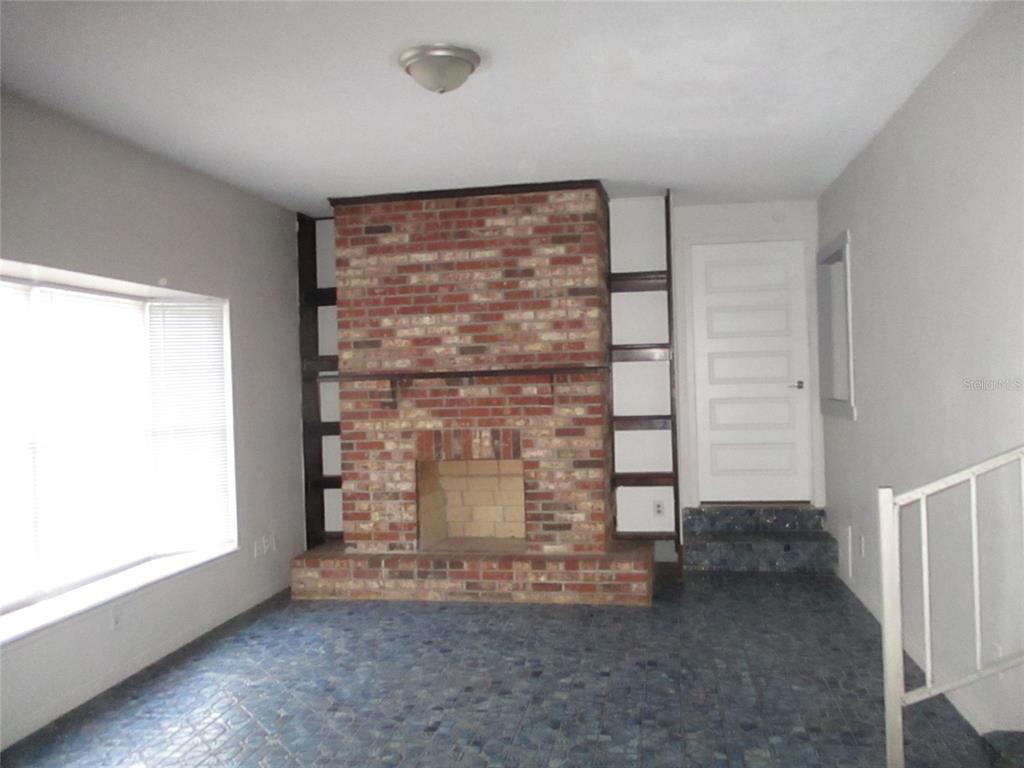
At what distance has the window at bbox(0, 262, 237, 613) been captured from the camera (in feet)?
11.8

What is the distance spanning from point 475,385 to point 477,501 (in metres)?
1.01

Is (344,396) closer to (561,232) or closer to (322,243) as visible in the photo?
(322,243)

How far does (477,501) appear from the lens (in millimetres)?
5785

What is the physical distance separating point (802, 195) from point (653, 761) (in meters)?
4.06

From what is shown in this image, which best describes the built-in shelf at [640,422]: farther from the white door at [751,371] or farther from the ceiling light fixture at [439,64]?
the ceiling light fixture at [439,64]

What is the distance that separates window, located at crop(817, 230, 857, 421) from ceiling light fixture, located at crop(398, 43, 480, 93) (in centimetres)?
282

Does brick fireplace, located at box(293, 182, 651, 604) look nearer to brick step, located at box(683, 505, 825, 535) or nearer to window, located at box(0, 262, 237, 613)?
brick step, located at box(683, 505, 825, 535)

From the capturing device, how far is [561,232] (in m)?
5.12

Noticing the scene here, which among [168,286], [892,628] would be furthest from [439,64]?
[892,628]

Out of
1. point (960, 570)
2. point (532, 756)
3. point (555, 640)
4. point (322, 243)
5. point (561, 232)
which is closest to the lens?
point (532, 756)

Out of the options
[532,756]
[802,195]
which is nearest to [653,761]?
[532,756]

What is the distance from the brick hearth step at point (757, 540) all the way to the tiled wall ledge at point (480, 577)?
0.56m

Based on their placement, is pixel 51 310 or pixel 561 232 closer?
pixel 51 310

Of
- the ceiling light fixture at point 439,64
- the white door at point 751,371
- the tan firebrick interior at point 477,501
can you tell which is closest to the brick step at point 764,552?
the white door at point 751,371
